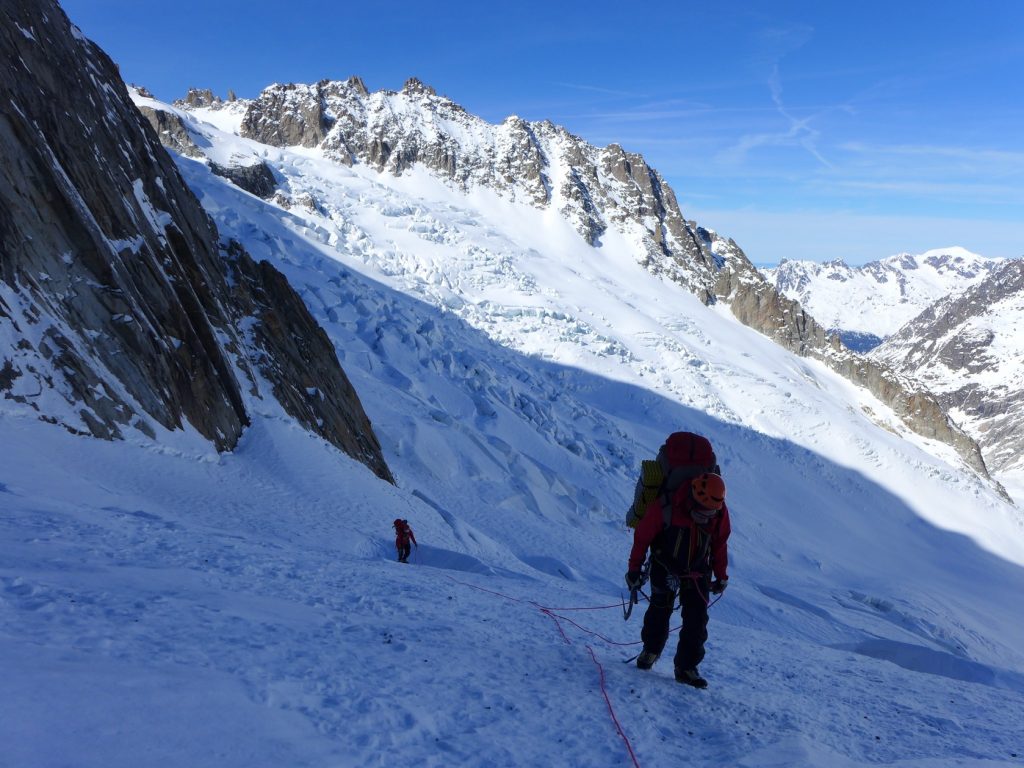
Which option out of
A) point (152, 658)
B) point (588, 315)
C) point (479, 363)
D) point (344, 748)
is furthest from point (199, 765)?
point (588, 315)

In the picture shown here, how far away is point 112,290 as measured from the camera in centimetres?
1235

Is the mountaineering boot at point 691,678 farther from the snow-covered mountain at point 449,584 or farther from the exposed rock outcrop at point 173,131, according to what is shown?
the exposed rock outcrop at point 173,131

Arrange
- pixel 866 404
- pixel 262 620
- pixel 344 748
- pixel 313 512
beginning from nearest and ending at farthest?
pixel 344 748
pixel 262 620
pixel 313 512
pixel 866 404

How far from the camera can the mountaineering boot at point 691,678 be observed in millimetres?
5160

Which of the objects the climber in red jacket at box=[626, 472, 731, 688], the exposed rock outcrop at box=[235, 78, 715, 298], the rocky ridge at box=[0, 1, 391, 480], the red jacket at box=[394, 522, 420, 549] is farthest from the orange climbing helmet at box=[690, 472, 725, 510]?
the exposed rock outcrop at box=[235, 78, 715, 298]

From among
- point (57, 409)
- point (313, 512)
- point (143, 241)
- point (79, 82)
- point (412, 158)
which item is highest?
point (412, 158)

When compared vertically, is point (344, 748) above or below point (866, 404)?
below

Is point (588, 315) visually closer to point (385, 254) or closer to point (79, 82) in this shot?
point (385, 254)

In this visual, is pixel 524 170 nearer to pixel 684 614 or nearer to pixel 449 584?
pixel 449 584

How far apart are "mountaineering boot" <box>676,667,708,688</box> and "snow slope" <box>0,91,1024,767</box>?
0.17 m

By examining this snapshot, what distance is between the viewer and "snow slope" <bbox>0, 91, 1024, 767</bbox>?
3.49 m

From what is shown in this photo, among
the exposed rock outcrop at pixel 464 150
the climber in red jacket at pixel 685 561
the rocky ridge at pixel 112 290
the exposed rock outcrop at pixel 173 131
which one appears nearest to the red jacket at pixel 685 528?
the climber in red jacket at pixel 685 561

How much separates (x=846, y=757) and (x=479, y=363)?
28.7 metres

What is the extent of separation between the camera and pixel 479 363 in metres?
32.5
